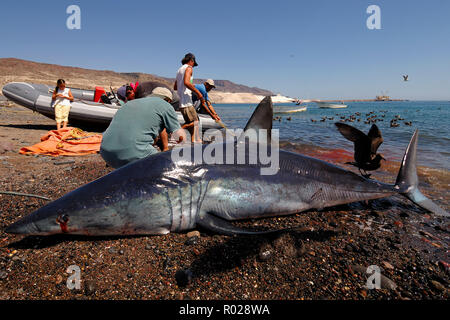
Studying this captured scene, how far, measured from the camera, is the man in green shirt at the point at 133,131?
11.6ft

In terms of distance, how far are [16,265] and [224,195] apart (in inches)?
85.4

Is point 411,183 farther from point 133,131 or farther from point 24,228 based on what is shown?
point 24,228

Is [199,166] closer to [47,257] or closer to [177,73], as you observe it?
[47,257]

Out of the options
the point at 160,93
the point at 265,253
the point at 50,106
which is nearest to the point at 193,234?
the point at 265,253

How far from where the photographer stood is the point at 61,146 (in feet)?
22.8

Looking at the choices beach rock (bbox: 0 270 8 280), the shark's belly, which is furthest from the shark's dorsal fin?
beach rock (bbox: 0 270 8 280)

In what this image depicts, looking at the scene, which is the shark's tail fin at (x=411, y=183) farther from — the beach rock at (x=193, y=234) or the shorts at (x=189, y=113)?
the shorts at (x=189, y=113)

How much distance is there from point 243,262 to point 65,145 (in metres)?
7.11

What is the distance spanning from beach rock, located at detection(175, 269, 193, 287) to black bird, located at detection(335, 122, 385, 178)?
3165 millimetres

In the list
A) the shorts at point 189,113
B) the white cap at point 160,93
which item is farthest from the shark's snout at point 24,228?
the shorts at point 189,113

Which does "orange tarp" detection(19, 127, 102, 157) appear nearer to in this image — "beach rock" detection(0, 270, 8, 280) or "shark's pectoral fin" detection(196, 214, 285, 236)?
"beach rock" detection(0, 270, 8, 280)

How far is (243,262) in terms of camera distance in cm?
236

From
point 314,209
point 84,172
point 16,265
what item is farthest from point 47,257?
point 314,209

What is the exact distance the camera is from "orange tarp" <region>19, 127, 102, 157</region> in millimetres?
6395
